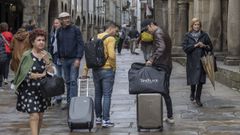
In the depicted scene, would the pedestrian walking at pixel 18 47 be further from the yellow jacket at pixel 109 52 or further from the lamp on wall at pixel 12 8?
the lamp on wall at pixel 12 8

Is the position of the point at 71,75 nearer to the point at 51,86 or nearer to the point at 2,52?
the point at 51,86

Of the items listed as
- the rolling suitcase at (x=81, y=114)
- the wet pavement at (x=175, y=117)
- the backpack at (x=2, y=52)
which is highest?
the backpack at (x=2, y=52)

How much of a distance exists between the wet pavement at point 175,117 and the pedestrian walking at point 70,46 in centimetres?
80

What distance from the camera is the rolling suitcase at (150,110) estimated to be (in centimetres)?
895

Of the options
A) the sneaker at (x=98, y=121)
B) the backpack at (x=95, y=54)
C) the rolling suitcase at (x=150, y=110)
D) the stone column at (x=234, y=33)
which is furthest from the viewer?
the stone column at (x=234, y=33)

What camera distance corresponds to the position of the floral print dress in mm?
7527

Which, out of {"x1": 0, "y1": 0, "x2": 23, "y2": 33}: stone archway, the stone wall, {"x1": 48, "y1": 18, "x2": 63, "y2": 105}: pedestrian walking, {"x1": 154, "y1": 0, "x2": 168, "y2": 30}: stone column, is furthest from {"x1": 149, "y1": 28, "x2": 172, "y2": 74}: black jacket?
{"x1": 0, "y1": 0, "x2": 23, "y2": 33}: stone archway

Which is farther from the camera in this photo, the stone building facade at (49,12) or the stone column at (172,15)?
the stone building facade at (49,12)

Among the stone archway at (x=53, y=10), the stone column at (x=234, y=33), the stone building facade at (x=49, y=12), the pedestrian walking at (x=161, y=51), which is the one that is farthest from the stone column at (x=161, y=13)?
the pedestrian walking at (x=161, y=51)

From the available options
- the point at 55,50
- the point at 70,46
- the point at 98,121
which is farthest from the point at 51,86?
the point at 55,50

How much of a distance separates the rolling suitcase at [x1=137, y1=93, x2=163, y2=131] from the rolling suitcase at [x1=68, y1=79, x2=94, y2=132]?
2.39 ft

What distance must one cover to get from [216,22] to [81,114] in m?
11.8

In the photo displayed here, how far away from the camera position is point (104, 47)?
9.48 m

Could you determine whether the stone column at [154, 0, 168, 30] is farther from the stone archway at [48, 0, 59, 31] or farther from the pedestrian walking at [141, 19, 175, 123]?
the pedestrian walking at [141, 19, 175, 123]
